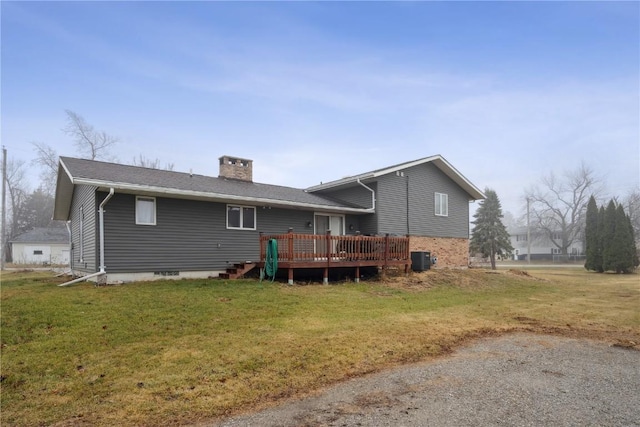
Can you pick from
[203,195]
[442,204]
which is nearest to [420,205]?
[442,204]

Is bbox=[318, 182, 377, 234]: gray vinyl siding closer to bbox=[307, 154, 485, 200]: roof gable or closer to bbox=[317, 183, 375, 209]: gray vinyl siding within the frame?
bbox=[317, 183, 375, 209]: gray vinyl siding

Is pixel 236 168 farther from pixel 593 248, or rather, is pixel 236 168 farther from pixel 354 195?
pixel 593 248

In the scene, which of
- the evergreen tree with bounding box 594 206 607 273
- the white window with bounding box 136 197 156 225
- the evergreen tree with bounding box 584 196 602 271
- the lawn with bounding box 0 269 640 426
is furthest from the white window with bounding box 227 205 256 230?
the evergreen tree with bounding box 584 196 602 271

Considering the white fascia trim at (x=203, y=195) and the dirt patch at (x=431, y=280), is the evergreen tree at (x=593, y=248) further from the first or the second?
the white fascia trim at (x=203, y=195)

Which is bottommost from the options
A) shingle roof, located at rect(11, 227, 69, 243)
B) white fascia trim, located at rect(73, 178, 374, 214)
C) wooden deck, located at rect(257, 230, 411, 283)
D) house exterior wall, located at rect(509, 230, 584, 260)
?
house exterior wall, located at rect(509, 230, 584, 260)

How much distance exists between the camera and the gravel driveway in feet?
11.5

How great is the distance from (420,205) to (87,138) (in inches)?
1279

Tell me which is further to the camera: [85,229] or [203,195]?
[85,229]

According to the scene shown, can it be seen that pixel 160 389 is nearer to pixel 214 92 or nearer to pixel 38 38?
pixel 38 38

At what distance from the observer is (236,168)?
1775cm

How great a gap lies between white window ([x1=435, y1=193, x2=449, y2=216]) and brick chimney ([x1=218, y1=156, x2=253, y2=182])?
9.93 meters

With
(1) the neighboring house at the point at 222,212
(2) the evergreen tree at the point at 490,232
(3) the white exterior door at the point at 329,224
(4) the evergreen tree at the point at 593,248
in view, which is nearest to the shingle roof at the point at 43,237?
(1) the neighboring house at the point at 222,212

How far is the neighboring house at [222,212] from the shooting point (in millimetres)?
11969

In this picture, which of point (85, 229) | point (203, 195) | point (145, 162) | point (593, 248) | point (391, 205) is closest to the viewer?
point (203, 195)
